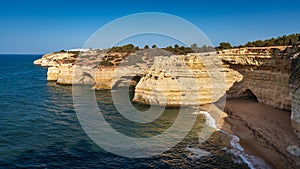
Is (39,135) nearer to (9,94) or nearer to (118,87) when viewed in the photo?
(9,94)

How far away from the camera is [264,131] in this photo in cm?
1975

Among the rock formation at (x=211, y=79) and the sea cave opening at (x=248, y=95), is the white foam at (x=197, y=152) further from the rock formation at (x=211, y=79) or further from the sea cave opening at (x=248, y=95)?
the sea cave opening at (x=248, y=95)

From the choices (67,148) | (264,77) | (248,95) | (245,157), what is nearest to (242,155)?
(245,157)

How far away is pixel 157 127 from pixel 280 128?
1069cm

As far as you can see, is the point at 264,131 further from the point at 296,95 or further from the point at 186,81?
the point at 186,81

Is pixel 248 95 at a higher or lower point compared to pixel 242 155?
higher

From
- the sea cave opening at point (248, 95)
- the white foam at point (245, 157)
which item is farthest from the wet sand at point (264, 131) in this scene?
the sea cave opening at point (248, 95)

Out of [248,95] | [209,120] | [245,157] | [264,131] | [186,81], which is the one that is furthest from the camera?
[248,95]

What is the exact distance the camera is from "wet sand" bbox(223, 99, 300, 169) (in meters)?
15.4

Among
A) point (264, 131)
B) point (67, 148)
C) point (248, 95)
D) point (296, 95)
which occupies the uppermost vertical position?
point (296, 95)

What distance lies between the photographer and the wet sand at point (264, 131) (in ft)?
50.6

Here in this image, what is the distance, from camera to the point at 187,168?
14.7 m

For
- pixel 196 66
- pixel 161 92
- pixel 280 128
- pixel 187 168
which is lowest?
pixel 187 168

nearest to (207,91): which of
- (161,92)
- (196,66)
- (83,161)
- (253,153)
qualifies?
(196,66)
